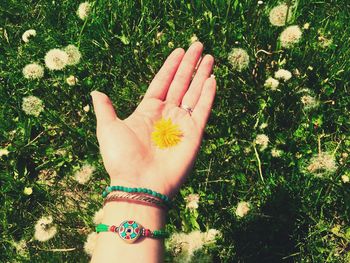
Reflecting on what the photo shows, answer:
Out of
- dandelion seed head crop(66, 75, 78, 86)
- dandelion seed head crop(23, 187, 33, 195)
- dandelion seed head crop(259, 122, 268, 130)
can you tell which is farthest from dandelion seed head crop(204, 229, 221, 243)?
dandelion seed head crop(66, 75, 78, 86)

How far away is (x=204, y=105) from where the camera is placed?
2.36 meters

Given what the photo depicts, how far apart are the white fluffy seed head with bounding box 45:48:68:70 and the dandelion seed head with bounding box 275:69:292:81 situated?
1.45m

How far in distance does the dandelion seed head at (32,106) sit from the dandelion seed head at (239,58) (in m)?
1.37

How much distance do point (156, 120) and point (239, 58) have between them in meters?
0.80

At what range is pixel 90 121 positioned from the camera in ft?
9.62

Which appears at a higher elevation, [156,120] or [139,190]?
[156,120]

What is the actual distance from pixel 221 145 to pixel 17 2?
202 centimetres

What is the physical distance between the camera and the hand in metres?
2.07

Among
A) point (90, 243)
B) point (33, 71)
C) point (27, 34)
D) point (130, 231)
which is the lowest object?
point (90, 243)

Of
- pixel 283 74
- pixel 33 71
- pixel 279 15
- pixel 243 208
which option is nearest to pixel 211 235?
pixel 243 208

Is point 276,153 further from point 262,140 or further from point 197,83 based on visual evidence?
point 197,83

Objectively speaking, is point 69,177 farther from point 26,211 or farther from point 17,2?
point 17,2

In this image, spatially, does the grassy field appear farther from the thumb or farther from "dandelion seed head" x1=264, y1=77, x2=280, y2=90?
the thumb

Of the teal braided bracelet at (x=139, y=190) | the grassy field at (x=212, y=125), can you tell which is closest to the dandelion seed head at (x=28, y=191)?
the grassy field at (x=212, y=125)
